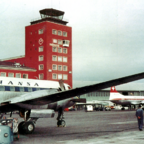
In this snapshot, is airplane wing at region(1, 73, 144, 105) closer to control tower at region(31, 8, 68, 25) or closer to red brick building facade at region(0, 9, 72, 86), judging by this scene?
red brick building facade at region(0, 9, 72, 86)

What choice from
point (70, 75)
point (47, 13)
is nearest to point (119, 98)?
point (70, 75)

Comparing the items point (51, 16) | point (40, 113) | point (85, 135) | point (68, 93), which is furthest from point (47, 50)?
point (68, 93)

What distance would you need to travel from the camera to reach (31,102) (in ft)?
55.2

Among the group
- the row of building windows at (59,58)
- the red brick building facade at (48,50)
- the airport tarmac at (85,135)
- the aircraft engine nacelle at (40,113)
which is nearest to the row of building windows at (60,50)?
the red brick building facade at (48,50)

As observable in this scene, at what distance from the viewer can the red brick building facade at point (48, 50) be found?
269ft

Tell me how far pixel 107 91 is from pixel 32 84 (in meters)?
91.1

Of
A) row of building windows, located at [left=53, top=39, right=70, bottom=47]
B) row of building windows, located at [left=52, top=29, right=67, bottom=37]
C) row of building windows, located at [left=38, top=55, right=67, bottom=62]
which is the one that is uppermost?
row of building windows, located at [left=52, top=29, right=67, bottom=37]

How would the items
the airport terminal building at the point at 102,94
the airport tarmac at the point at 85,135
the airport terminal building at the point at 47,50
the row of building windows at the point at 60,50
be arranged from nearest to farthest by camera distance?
the airport tarmac at the point at 85,135 → the airport terminal building at the point at 47,50 → the row of building windows at the point at 60,50 → the airport terminal building at the point at 102,94

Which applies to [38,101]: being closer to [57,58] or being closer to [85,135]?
[85,135]

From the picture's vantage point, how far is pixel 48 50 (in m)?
82.2

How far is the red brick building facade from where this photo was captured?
8188 centimetres

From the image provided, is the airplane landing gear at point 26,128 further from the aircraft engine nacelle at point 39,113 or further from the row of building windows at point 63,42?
the row of building windows at point 63,42

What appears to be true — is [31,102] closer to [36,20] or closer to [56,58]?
[56,58]

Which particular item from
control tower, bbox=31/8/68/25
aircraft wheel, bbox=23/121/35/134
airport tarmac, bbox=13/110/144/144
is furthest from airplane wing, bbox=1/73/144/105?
control tower, bbox=31/8/68/25
